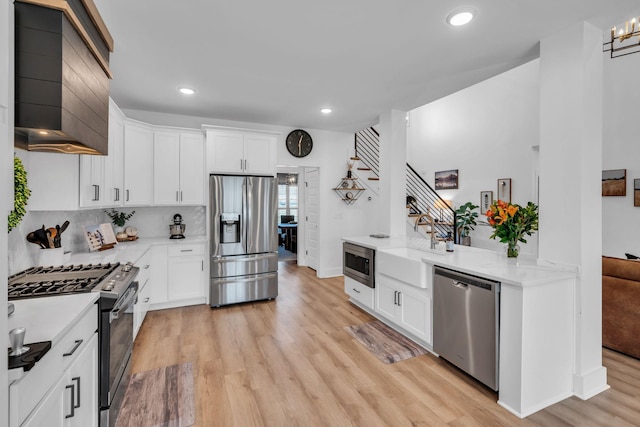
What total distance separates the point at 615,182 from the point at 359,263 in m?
4.14

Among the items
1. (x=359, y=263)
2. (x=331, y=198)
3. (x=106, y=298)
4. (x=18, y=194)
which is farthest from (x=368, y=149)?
(x=18, y=194)

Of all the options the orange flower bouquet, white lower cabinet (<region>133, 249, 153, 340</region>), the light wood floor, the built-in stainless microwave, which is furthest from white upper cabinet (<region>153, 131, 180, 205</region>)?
the orange flower bouquet

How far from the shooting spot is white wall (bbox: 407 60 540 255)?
6.01 meters

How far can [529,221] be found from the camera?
2.50m

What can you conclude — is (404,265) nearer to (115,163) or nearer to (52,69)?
(52,69)

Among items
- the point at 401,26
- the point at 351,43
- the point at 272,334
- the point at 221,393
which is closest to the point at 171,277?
the point at 272,334

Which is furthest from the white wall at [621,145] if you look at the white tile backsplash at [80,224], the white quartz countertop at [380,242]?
the white tile backsplash at [80,224]

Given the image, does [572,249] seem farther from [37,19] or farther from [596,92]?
[37,19]

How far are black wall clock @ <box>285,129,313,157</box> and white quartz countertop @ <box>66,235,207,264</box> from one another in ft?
6.93

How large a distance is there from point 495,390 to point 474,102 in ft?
22.9

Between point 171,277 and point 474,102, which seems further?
point 474,102

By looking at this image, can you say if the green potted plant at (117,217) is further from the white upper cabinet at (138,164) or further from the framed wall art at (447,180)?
the framed wall art at (447,180)

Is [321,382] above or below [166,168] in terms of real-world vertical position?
below

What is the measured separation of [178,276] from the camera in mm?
3910
